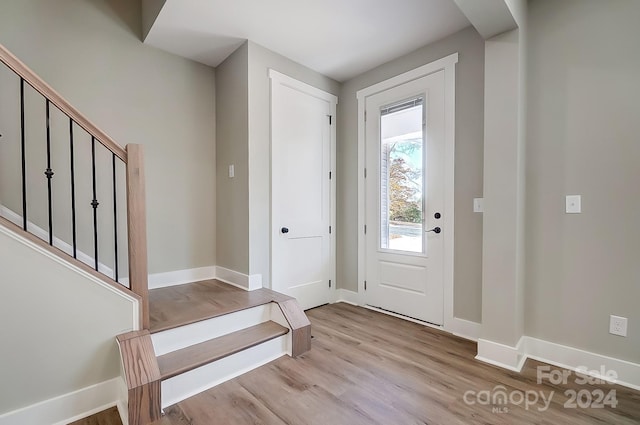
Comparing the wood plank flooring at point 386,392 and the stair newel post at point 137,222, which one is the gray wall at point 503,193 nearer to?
the wood plank flooring at point 386,392

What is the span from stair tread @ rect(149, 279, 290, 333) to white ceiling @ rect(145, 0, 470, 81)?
2372 mm

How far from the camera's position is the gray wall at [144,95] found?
2.37m

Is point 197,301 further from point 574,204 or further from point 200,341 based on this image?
point 574,204

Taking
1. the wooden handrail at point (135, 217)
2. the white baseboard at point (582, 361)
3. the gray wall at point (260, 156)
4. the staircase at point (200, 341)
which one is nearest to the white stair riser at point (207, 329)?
the staircase at point (200, 341)

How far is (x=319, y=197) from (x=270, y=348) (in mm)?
1759

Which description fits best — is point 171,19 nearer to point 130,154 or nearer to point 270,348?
point 130,154

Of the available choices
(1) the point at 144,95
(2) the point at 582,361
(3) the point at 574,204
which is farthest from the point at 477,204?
(1) the point at 144,95

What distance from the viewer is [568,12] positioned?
209 centimetres

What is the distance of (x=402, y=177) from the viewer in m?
3.07

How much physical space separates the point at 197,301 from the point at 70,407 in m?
0.97

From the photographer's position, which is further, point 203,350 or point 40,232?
point 40,232

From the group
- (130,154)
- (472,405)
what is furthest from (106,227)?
(472,405)

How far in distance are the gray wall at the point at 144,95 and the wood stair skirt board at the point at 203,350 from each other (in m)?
1.16

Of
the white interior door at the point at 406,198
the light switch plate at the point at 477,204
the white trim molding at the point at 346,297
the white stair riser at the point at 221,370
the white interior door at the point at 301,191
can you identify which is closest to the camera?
the white stair riser at the point at 221,370
